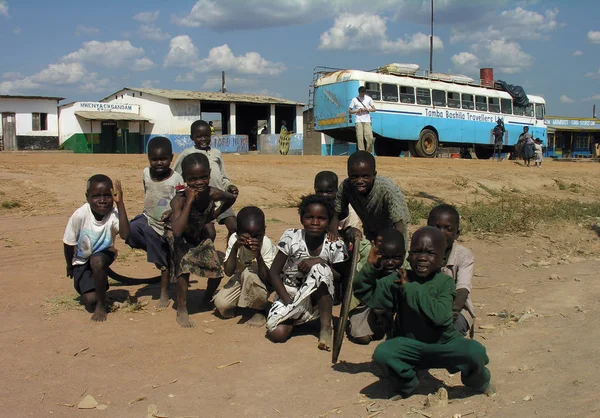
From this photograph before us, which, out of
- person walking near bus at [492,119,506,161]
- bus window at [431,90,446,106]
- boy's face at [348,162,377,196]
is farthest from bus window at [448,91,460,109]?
boy's face at [348,162,377,196]

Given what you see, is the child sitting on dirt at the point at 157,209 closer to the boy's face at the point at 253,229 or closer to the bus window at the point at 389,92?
the boy's face at the point at 253,229

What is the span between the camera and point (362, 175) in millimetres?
4730

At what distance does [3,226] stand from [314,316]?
5.71 meters

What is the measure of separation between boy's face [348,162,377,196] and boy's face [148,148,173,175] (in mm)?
1680

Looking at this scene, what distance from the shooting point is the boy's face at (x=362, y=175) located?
4.72 meters

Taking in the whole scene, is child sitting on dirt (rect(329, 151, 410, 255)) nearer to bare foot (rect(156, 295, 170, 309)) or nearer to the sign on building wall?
bare foot (rect(156, 295, 170, 309))

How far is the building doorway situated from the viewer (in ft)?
107

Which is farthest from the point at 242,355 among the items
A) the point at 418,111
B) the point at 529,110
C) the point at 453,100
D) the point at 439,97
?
the point at 529,110

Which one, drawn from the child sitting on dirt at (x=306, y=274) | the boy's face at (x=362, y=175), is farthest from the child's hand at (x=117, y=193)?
the boy's face at (x=362, y=175)

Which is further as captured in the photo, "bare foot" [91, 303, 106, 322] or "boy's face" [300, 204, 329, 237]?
"bare foot" [91, 303, 106, 322]

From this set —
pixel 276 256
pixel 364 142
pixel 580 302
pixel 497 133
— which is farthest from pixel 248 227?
pixel 497 133

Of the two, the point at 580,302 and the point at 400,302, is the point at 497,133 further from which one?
the point at 400,302

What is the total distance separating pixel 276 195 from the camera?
1150 cm

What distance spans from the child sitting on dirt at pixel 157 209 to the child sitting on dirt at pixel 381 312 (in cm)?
181
